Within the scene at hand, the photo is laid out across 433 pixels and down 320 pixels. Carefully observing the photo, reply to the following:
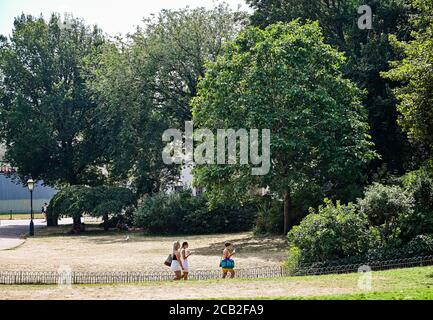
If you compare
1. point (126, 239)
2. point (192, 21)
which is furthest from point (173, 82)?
point (126, 239)

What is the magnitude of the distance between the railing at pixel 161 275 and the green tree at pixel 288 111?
12.8 metres

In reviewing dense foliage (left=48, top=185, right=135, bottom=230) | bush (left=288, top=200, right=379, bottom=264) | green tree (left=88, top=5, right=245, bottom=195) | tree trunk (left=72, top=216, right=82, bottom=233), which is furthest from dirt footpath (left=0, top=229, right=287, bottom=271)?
green tree (left=88, top=5, right=245, bottom=195)

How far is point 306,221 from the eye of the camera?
25.8 metres

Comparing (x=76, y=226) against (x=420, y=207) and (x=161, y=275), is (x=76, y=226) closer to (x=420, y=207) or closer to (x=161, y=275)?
(x=161, y=275)

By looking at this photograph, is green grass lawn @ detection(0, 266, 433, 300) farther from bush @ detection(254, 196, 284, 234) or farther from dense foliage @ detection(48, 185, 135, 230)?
dense foliage @ detection(48, 185, 135, 230)

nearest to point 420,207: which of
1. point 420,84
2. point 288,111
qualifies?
point 420,84

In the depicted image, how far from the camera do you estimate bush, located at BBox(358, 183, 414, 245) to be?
2639 centimetres

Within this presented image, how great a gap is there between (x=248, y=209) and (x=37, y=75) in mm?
22834

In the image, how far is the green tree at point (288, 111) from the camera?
36.9 meters

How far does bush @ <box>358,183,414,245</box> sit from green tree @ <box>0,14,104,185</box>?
3492 centimetres

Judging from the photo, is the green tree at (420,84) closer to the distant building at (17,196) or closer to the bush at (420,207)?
the bush at (420,207)

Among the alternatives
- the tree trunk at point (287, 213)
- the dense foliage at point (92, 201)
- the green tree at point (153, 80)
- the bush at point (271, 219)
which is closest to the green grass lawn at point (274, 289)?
the tree trunk at point (287, 213)
